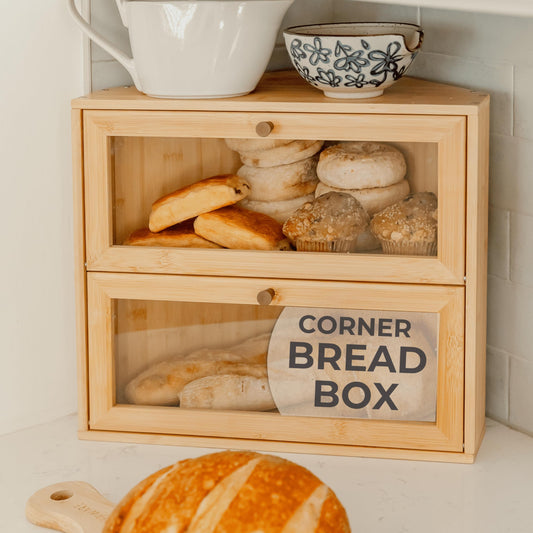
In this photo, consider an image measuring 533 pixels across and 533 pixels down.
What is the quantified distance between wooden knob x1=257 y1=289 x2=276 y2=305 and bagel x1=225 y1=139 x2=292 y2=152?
21 centimetres

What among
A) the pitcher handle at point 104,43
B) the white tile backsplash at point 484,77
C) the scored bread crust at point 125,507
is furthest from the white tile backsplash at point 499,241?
the scored bread crust at point 125,507

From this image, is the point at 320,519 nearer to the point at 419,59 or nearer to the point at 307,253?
the point at 307,253

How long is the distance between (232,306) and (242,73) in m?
0.35

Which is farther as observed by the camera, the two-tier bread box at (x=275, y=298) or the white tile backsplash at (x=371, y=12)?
the white tile backsplash at (x=371, y=12)

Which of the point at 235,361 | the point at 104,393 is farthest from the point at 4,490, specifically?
the point at 235,361

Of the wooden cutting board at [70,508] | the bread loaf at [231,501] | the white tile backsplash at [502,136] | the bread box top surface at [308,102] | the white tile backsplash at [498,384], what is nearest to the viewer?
the bread loaf at [231,501]

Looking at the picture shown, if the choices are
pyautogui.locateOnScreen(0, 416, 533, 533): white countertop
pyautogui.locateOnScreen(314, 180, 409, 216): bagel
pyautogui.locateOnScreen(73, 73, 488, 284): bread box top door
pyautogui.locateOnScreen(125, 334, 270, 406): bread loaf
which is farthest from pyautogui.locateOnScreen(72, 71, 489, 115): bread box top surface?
pyautogui.locateOnScreen(0, 416, 533, 533): white countertop

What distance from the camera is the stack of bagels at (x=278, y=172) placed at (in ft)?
4.32

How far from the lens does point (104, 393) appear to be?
4.65ft

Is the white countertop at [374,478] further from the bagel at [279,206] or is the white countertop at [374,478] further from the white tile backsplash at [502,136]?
the bagel at [279,206]

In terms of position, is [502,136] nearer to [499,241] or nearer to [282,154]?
[499,241]

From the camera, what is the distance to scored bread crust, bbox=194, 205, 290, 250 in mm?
1348

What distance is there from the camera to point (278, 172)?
1333 millimetres

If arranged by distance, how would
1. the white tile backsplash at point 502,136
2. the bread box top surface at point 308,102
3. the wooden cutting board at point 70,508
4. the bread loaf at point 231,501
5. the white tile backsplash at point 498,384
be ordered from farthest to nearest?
the white tile backsplash at point 498,384 < the white tile backsplash at point 502,136 < the bread box top surface at point 308,102 < the wooden cutting board at point 70,508 < the bread loaf at point 231,501
